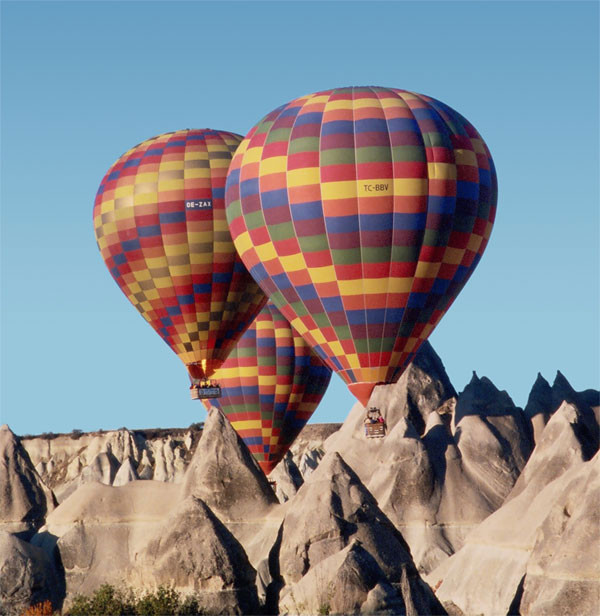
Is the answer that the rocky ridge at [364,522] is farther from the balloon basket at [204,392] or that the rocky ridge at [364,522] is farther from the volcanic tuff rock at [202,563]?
the balloon basket at [204,392]

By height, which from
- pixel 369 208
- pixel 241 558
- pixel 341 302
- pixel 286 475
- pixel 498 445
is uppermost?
pixel 369 208

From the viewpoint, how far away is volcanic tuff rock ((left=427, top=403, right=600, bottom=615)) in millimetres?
20688

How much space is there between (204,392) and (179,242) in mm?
4115

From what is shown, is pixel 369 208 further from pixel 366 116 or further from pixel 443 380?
pixel 443 380

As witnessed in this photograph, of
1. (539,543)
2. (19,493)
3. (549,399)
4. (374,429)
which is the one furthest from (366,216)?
(549,399)

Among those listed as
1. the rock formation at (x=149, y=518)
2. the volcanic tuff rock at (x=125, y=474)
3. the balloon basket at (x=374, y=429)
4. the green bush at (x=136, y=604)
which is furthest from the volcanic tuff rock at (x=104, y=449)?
the green bush at (x=136, y=604)

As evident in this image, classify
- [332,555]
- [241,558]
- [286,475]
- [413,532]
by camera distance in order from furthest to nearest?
[286,475], [413,532], [241,558], [332,555]

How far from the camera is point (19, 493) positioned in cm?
3138

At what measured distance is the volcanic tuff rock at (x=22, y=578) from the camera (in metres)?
26.0

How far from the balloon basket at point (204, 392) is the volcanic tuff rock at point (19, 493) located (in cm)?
607

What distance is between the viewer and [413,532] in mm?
34188

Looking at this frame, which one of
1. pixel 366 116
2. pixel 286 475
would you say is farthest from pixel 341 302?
pixel 286 475

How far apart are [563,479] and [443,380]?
17.8 metres

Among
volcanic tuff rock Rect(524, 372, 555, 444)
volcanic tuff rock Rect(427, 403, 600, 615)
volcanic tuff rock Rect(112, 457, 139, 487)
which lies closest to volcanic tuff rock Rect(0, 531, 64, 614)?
volcanic tuff rock Rect(427, 403, 600, 615)
